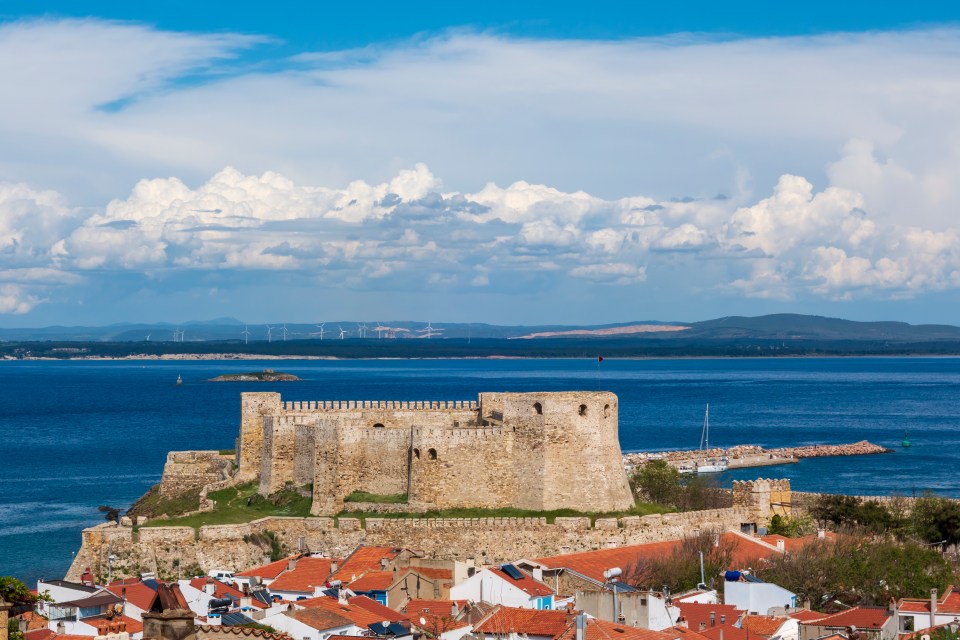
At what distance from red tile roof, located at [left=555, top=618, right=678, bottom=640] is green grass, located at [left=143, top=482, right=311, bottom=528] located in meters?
18.1

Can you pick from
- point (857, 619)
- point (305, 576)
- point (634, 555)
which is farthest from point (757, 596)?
point (305, 576)

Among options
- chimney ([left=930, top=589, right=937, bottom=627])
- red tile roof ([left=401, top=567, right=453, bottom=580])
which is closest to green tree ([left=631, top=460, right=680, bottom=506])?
red tile roof ([left=401, top=567, right=453, bottom=580])

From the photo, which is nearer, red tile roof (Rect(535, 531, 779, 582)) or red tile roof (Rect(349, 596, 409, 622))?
red tile roof (Rect(349, 596, 409, 622))

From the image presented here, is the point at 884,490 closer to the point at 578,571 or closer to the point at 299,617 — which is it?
the point at 578,571

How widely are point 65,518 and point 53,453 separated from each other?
35.8 metres

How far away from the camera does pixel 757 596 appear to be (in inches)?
1305

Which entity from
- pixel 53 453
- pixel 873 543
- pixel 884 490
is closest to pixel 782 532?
pixel 873 543

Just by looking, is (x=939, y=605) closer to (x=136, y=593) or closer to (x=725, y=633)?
(x=725, y=633)

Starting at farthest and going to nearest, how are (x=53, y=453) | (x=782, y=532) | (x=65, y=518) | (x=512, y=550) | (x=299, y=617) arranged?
1. (x=53, y=453)
2. (x=65, y=518)
3. (x=782, y=532)
4. (x=512, y=550)
5. (x=299, y=617)

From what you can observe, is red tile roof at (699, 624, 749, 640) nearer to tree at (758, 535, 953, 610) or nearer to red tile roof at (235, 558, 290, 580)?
tree at (758, 535, 953, 610)

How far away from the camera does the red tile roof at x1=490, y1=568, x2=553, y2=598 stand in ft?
108

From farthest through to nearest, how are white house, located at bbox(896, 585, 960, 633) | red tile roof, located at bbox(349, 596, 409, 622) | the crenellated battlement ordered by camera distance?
the crenellated battlement, white house, located at bbox(896, 585, 960, 633), red tile roof, located at bbox(349, 596, 409, 622)

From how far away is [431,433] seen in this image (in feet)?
141

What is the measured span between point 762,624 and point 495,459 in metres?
14.8
